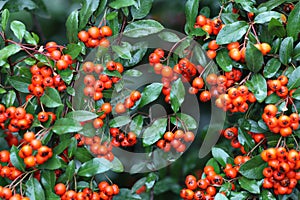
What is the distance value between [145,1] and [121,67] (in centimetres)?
28

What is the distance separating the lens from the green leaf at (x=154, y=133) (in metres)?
1.84

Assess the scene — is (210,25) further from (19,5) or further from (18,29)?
(19,5)

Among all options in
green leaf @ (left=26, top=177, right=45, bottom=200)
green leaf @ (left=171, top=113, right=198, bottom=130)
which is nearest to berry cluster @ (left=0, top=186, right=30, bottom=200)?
green leaf @ (left=26, top=177, right=45, bottom=200)

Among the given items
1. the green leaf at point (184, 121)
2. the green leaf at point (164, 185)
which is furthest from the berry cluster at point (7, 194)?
the green leaf at point (164, 185)

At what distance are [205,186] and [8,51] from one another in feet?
2.76

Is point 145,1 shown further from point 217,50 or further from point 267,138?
point 267,138

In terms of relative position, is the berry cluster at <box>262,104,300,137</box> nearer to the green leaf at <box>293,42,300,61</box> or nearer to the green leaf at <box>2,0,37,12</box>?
the green leaf at <box>293,42,300,61</box>

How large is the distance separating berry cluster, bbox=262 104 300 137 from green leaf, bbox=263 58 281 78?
13 cm

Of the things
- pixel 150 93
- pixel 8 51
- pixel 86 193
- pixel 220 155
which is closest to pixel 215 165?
pixel 220 155

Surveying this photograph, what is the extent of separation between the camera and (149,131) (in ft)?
6.07

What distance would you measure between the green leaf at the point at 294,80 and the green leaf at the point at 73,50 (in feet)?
2.40

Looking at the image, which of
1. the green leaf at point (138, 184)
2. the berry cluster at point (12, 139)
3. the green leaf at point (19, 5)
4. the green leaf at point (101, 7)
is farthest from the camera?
the green leaf at point (19, 5)

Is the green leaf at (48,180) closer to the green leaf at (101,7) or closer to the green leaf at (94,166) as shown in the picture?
the green leaf at (94,166)

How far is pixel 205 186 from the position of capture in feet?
6.12
